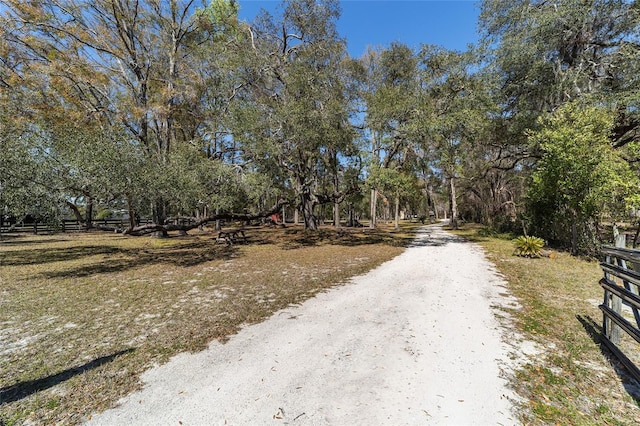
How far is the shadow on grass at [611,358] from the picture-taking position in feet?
9.12

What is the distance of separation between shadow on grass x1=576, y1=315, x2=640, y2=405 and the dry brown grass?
4700 mm

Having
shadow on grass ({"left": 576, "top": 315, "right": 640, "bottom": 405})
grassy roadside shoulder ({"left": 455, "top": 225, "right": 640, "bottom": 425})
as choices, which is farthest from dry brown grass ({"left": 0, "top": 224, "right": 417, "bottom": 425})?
shadow on grass ({"left": 576, "top": 315, "right": 640, "bottom": 405})

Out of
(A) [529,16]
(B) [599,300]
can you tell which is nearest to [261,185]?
(B) [599,300]

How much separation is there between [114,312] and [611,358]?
25.9 feet

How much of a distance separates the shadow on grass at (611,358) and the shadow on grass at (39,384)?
19.8 ft

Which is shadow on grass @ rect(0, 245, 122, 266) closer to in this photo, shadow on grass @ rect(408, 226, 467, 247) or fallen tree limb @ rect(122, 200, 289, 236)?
fallen tree limb @ rect(122, 200, 289, 236)

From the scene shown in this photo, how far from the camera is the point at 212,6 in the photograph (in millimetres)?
15555

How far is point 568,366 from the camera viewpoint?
10.5 ft

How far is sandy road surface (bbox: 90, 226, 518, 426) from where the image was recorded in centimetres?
247

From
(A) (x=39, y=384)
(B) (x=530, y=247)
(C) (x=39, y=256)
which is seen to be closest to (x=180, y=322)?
(A) (x=39, y=384)

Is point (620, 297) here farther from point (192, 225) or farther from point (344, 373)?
point (192, 225)

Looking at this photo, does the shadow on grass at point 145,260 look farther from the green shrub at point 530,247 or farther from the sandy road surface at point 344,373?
the green shrub at point 530,247

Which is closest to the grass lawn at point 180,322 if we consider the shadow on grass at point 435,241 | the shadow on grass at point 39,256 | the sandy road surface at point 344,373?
the shadow on grass at point 39,256

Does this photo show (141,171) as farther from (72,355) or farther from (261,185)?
(72,355)
